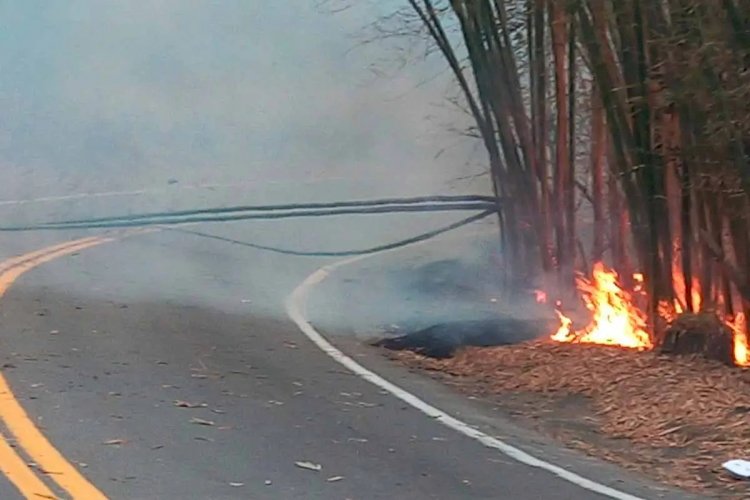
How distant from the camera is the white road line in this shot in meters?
6.55

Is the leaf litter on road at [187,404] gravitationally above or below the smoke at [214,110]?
below

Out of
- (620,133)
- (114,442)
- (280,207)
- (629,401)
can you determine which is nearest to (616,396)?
(629,401)

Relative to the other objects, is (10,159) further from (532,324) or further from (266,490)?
(266,490)

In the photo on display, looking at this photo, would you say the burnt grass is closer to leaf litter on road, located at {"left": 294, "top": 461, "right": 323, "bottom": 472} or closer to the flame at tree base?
the flame at tree base

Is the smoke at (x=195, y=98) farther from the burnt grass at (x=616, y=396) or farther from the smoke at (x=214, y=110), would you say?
the burnt grass at (x=616, y=396)

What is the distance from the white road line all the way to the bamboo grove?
2198 millimetres

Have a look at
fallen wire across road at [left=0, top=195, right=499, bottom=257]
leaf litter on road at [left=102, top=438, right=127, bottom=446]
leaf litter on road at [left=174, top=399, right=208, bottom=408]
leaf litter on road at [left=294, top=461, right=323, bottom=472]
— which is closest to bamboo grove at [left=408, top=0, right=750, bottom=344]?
fallen wire across road at [left=0, top=195, right=499, bottom=257]

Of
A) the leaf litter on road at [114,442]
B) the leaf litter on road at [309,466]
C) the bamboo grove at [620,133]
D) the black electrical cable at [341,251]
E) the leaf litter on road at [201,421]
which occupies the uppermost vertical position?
the bamboo grove at [620,133]

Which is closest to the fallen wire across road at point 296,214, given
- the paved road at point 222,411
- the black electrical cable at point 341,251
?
the black electrical cable at point 341,251

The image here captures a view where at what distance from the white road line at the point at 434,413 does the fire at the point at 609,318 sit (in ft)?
6.46

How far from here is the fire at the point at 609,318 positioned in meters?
10.0

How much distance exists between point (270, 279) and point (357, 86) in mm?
9519

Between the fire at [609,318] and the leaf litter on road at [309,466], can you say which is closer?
the leaf litter on road at [309,466]

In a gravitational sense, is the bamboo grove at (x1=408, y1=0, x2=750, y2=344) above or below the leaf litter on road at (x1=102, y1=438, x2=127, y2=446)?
above
